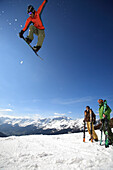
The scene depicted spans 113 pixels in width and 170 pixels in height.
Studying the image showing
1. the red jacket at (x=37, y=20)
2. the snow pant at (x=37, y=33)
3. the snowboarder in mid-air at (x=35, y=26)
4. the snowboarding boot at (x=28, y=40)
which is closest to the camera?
the snowboarder in mid-air at (x=35, y=26)

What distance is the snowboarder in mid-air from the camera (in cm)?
478

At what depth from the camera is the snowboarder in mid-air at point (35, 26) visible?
15.7 ft

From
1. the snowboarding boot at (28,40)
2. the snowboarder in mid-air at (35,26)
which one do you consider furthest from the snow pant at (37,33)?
the snowboarding boot at (28,40)

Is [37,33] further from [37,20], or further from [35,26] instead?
[37,20]

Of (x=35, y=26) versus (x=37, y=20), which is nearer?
(x=37, y=20)

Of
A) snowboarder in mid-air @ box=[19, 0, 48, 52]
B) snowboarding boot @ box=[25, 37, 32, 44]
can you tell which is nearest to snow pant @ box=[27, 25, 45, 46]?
snowboarder in mid-air @ box=[19, 0, 48, 52]

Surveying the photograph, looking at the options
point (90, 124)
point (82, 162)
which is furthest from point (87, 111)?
point (82, 162)

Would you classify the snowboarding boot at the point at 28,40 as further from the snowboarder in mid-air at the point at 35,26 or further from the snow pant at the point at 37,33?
the snow pant at the point at 37,33

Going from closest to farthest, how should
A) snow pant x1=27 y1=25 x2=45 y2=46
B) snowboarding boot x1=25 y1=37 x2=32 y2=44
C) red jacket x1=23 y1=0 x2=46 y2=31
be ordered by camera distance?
red jacket x1=23 y1=0 x2=46 y2=31
snow pant x1=27 y1=25 x2=45 y2=46
snowboarding boot x1=25 y1=37 x2=32 y2=44

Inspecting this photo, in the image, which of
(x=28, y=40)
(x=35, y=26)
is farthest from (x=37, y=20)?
(x=28, y=40)

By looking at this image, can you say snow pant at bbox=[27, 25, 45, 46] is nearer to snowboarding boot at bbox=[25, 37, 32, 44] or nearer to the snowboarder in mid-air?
the snowboarder in mid-air

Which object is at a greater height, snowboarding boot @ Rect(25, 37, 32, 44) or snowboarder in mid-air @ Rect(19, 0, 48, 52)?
snowboarder in mid-air @ Rect(19, 0, 48, 52)

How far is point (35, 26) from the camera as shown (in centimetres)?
522

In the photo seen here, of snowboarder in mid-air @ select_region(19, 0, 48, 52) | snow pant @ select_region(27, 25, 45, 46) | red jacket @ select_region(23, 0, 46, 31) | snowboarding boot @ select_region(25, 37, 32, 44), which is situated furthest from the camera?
snowboarding boot @ select_region(25, 37, 32, 44)
